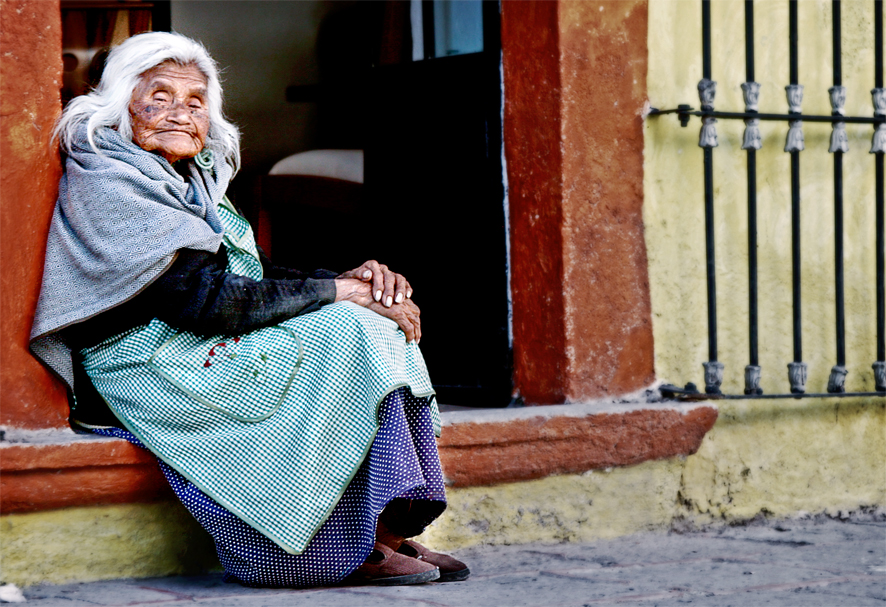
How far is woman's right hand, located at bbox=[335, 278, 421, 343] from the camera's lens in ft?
9.09

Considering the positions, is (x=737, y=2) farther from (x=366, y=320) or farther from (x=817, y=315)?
(x=366, y=320)

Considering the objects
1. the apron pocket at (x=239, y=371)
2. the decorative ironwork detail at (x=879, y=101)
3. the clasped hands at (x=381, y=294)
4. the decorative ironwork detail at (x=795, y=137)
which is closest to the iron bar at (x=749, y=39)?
the decorative ironwork detail at (x=795, y=137)

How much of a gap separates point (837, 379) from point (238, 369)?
6.57 ft

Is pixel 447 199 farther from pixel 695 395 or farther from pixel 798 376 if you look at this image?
pixel 798 376

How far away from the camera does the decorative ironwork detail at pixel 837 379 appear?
12.0 ft

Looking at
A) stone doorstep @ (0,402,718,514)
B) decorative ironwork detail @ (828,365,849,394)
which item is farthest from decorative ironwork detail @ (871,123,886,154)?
stone doorstep @ (0,402,718,514)

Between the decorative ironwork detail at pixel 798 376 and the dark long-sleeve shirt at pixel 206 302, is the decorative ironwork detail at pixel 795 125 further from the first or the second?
the dark long-sleeve shirt at pixel 206 302

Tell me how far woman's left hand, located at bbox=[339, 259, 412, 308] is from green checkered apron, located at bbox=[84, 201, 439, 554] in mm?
69

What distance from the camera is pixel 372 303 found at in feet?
9.10

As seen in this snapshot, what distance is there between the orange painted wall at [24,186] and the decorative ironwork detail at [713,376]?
6.21 ft

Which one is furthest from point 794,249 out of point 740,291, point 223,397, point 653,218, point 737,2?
point 223,397

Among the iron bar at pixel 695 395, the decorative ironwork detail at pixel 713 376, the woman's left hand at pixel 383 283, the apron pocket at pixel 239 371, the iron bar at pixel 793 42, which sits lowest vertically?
the iron bar at pixel 695 395

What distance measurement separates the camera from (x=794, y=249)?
3.62 meters

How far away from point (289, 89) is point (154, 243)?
3.26 m
